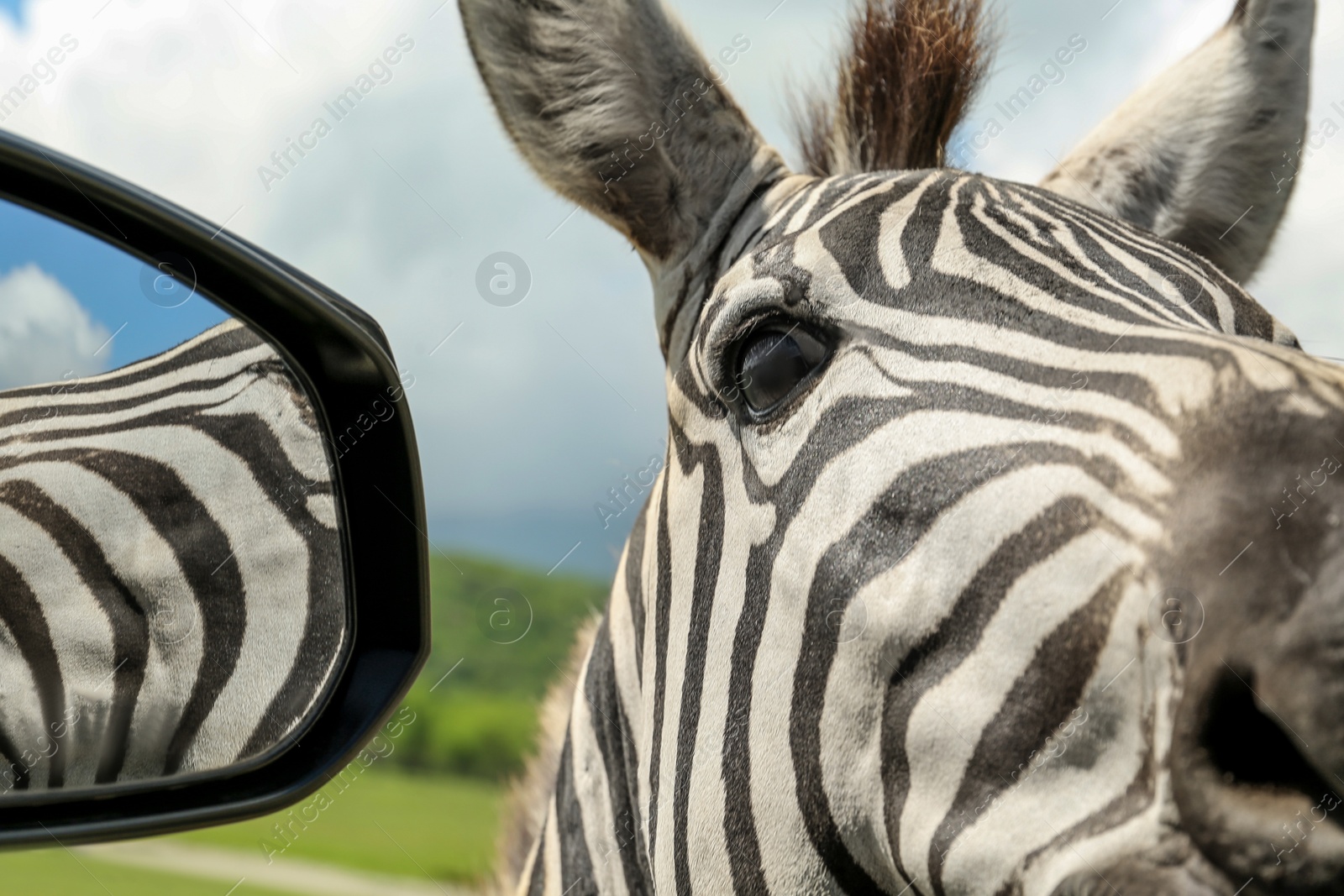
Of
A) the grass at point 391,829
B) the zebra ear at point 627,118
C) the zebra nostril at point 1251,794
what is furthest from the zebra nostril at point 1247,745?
the grass at point 391,829

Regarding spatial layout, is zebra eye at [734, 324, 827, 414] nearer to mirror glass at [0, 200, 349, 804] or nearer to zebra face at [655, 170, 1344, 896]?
zebra face at [655, 170, 1344, 896]

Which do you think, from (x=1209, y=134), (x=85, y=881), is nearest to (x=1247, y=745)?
(x=1209, y=134)

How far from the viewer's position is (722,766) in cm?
199

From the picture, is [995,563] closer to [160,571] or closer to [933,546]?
[933,546]

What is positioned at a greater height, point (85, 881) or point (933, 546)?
point (933, 546)

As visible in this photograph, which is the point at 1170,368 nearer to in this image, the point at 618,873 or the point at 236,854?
the point at 618,873

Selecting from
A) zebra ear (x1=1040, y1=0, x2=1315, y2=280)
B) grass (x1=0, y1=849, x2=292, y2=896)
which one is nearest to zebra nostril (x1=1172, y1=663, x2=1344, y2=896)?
zebra ear (x1=1040, y1=0, x2=1315, y2=280)

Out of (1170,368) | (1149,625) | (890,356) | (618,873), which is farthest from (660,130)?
(618,873)

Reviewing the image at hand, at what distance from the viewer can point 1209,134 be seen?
3176 millimetres

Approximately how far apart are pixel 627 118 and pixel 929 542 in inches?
61.2

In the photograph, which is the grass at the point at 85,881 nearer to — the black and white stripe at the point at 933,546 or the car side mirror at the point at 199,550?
the car side mirror at the point at 199,550

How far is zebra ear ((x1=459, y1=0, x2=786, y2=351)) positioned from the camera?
Result: 2.56 m

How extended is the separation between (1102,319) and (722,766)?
3.81ft

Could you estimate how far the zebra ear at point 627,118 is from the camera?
256 centimetres
